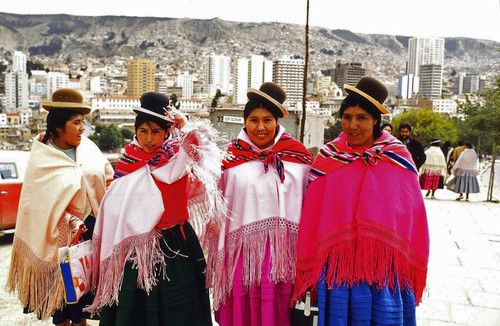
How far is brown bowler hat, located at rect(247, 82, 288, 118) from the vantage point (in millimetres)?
2508

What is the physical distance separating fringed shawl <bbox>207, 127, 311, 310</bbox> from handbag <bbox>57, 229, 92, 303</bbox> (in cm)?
70

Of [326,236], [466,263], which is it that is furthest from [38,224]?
[466,263]

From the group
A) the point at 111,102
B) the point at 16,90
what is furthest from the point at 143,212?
the point at 16,90

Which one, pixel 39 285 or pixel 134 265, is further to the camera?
pixel 39 285

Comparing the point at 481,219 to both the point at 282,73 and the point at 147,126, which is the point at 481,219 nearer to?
the point at 147,126

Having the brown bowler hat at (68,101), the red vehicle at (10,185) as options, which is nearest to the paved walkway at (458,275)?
the red vehicle at (10,185)

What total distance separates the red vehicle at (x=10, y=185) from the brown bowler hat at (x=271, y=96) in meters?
4.55

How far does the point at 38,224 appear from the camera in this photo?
9.52ft

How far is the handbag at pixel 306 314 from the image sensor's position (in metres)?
2.22

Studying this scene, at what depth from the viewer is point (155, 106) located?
2539mm

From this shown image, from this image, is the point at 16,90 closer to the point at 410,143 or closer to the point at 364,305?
the point at 410,143

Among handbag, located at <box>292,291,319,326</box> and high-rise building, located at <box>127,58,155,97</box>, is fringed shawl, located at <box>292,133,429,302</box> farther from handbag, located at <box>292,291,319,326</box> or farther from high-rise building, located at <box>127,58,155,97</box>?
high-rise building, located at <box>127,58,155,97</box>

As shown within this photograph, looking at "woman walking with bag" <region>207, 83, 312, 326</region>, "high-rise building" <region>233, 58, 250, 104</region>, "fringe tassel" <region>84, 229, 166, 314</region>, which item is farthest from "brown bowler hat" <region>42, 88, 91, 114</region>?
"high-rise building" <region>233, 58, 250, 104</region>

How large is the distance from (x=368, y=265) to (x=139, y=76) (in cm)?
18178
